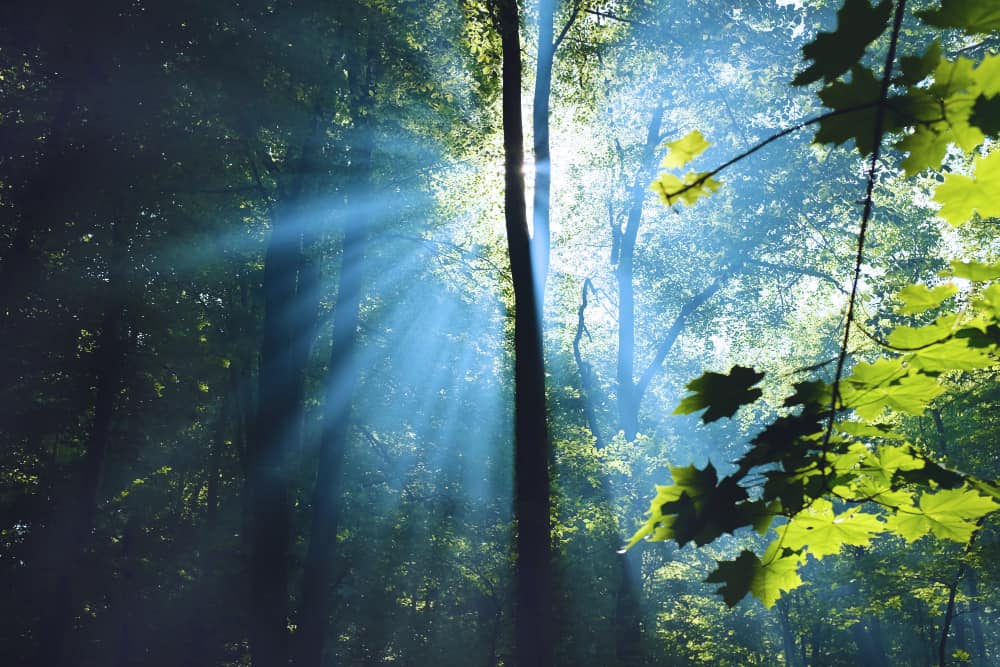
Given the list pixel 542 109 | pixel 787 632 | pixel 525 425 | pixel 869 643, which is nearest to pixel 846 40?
pixel 525 425

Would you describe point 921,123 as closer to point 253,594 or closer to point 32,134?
point 253,594

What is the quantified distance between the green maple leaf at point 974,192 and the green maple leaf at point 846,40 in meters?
0.37

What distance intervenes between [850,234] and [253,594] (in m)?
14.8

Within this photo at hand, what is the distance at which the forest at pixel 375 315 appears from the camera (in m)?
8.01

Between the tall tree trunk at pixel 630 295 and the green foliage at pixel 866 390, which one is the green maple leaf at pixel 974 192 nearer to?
the green foliage at pixel 866 390

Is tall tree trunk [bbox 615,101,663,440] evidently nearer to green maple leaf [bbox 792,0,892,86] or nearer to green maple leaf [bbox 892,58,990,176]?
green maple leaf [bbox 892,58,990,176]

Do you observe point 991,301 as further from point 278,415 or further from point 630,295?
point 630,295

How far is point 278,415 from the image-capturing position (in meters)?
9.09

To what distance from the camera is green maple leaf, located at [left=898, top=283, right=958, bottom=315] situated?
134cm

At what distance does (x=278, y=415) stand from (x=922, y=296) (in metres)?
9.03

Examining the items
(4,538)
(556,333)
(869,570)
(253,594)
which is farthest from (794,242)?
(4,538)

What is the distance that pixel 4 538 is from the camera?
11219 mm

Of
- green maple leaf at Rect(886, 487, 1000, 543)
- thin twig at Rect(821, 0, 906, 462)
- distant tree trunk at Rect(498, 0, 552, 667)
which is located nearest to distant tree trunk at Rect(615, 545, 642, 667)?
distant tree trunk at Rect(498, 0, 552, 667)

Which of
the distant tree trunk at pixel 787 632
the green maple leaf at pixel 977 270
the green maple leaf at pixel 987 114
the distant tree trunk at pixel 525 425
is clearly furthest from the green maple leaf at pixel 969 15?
the distant tree trunk at pixel 787 632
